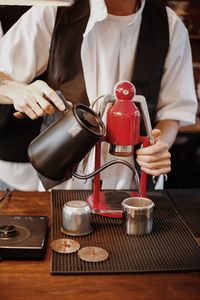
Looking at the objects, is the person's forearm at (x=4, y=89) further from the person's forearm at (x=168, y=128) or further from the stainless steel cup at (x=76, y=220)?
the person's forearm at (x=168, y=128)

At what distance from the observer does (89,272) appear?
99 cm

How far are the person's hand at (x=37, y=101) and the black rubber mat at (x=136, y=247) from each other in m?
0.25

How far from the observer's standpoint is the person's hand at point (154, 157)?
1.28 m

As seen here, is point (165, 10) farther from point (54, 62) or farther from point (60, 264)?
point (60, 264)

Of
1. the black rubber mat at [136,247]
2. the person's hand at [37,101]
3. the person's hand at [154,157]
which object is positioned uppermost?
the person's hand at [37,101]

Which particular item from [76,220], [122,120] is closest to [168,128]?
[122,120]

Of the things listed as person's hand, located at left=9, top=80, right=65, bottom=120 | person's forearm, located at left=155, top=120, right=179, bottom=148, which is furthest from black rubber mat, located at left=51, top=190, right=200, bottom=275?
person's forearm, located at left=155, top=120, right=179, bottom=148

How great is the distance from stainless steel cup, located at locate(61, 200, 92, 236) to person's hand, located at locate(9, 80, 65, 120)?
0.23m

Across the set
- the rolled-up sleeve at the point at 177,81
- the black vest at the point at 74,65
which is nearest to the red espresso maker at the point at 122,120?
the black vest at the point at 74,65

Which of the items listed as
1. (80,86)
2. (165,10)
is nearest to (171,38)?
(165,10)

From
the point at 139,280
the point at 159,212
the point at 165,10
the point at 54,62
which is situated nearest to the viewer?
the point at 139,280

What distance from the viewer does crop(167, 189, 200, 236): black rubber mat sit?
4.17ft

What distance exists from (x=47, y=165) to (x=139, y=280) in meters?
0.32

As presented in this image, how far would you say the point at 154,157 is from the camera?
50.8 inches
